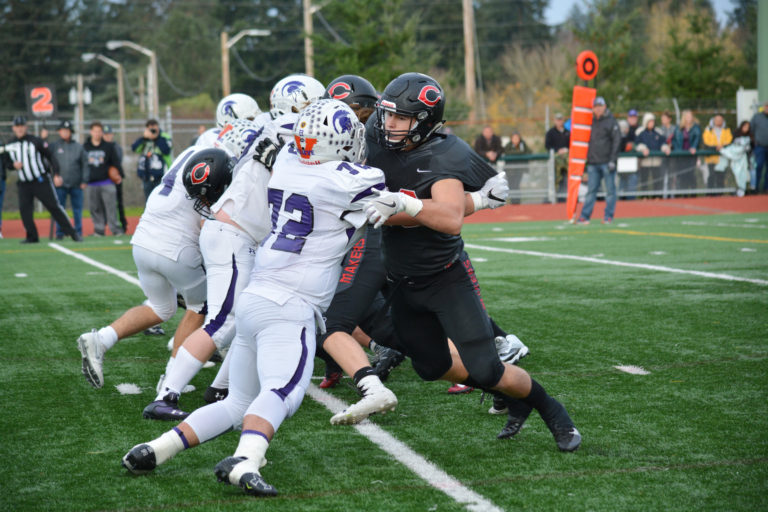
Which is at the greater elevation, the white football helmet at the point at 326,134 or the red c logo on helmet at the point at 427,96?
the red c logo on helmet at the point at 427,96

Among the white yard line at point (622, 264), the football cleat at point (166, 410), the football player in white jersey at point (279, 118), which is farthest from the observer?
the white yard line at point (622, 264)

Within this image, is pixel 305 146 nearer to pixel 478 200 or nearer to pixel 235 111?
pixel 478 200

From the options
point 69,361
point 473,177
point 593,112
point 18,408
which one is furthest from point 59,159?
point 473,177

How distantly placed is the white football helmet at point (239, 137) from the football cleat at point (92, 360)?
1356 millimetres

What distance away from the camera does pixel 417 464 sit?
4168 mm

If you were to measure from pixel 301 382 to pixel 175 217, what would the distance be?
7.11 feet

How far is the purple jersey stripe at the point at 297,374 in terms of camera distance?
12.5 ft

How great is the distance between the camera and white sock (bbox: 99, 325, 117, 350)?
567 cm

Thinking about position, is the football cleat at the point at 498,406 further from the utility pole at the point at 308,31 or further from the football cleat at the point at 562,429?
the utility pole at the point at 308,31

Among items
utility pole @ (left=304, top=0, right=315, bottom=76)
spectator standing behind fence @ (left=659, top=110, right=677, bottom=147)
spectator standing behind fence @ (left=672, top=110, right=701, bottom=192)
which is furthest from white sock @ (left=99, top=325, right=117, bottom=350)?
utility pole @ (left=304, top=0, right=315, bottom=76)

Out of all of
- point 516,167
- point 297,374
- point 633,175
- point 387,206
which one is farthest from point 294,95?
point 633,175

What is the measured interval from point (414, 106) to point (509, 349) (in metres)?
2.15

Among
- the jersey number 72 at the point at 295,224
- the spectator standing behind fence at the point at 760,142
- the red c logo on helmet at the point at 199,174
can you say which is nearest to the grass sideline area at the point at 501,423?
the jersey number 72 at the point at 295,224

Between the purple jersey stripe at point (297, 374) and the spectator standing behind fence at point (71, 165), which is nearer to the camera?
the purple jersey stripe at point (297, 374)
